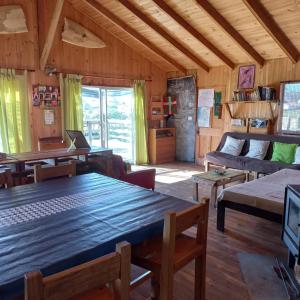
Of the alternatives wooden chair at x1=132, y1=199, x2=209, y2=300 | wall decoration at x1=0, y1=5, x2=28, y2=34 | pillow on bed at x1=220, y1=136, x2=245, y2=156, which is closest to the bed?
wooden chair at x1=132, y1=199, x2=209, y2=300

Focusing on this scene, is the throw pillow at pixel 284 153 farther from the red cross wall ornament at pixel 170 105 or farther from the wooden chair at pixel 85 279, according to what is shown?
the wooden chair at pixel 85 279

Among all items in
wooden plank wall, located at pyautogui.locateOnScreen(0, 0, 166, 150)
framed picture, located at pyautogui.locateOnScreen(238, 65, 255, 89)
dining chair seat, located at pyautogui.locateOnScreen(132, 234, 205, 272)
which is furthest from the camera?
framed picture, located at pyautogui.locateOnScreen(238, 65, 255, 89)

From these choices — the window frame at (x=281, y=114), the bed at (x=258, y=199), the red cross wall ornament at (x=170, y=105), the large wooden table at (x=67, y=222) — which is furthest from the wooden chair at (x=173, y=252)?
the red cross wall ornament at (x=170, y=105)

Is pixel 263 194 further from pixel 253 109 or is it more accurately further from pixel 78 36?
pixel 78 36

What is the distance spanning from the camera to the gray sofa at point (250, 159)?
463 cm

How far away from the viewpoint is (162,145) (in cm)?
709

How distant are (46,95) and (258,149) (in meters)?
4.01

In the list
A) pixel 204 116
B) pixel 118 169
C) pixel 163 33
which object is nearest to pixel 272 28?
pixel 163 33

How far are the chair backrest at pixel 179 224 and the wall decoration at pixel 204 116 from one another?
16.6 ft

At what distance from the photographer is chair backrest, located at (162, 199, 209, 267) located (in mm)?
1455

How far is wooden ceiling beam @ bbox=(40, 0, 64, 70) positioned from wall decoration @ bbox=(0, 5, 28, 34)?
0.45 metres

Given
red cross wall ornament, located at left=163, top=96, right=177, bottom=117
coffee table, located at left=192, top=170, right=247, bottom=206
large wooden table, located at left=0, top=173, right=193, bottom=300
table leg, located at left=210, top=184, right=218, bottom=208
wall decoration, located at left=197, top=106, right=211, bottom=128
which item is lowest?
table leg, located at left=210, top=184, right=218, bottom=208

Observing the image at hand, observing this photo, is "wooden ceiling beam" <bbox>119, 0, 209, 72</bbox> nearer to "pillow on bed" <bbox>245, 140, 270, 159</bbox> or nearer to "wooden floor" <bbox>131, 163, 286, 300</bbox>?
"pillow on bed" <bbox>245, 140, 270, 159</bbox>

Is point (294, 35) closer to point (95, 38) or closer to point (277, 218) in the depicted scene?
point (277, 218)
